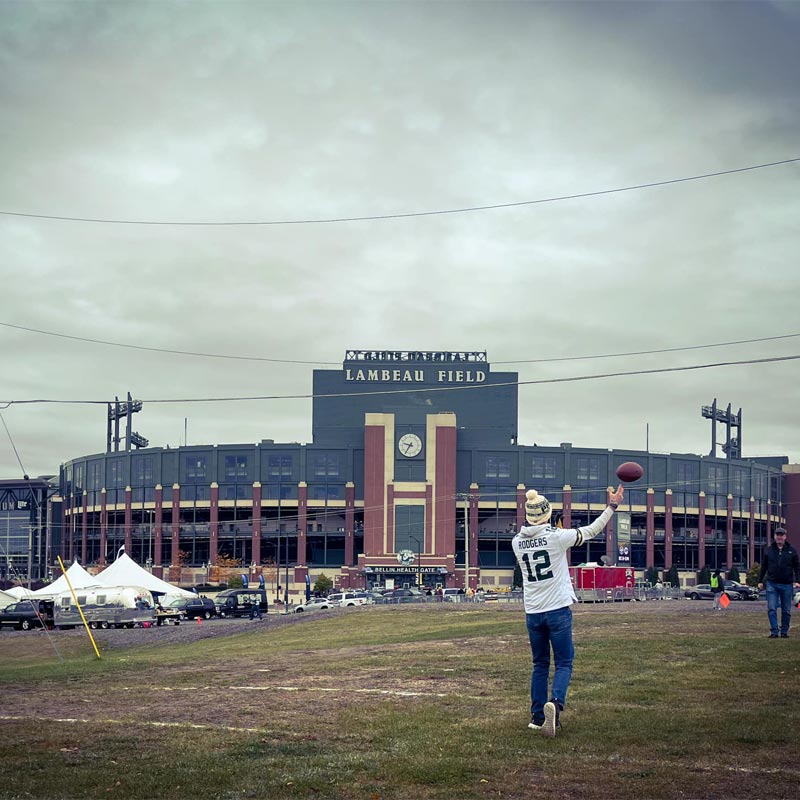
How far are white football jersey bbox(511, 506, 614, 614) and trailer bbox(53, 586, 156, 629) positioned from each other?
166ft

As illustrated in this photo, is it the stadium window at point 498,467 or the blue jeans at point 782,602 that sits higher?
the stadium window at point 498,467

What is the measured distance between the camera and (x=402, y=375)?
137m

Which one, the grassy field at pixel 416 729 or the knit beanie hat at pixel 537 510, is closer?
the grassy field at pixel 416 729

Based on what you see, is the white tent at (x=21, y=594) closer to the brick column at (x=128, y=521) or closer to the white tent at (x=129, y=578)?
the white tent at (x=129, y=578)

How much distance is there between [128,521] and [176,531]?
8.50m

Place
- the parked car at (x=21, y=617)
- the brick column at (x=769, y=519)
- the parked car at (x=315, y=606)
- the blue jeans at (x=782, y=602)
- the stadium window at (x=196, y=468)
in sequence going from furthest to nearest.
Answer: the brick column at (x=769, y=519), the stadium window at (x=196, y=468), the parked car at (x=315, y=606), the parked car at (x=21, y=617), the blue jeans at (x=782, y=602)

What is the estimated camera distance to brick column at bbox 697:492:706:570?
435ft

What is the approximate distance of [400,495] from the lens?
123m

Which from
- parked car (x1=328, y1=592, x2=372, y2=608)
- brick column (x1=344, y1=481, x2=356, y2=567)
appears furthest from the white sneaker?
brick column (x1=344, y1=481, x2=356, y2=567)

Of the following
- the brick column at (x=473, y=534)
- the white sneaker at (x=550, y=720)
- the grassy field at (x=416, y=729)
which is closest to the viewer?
the grassy field at (x=416, y=729)

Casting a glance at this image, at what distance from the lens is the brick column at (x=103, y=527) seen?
134 metres

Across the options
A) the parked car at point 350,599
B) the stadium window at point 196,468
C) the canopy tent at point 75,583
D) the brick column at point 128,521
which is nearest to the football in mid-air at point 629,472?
the canopy tent at point 75,583

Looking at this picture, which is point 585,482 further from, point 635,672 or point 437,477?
point 635,672

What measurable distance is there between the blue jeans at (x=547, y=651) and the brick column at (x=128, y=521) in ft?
418
